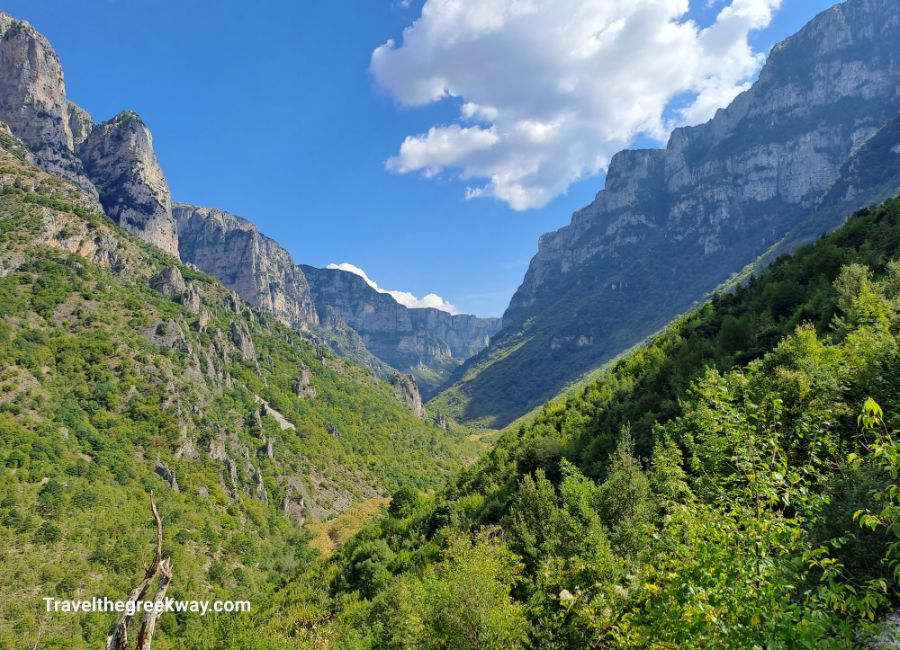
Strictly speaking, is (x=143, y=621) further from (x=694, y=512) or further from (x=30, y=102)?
(x=30, y=102)

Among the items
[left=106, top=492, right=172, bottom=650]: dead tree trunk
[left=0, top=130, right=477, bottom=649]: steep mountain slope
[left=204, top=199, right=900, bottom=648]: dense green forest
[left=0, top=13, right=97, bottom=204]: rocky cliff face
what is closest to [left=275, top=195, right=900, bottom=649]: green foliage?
[left=204, top=199, right=900, bottom=648]: dense green forest

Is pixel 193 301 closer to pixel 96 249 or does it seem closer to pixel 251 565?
pixel 96 249

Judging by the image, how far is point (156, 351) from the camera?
10456cm

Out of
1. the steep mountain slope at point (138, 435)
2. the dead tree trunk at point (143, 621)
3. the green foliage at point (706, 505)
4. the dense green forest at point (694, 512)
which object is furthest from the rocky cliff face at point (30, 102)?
the dead tree trunk at point (143, 621)

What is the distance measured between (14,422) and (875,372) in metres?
97.4

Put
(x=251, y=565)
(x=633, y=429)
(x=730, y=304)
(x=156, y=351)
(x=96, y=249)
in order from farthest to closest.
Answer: (x=96, y=249)
(x=156, y=351)
(x=251, y=565)
(x=730, y=304)
(x=633, y=429)

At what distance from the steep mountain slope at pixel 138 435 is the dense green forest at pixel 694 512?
71.1 ft

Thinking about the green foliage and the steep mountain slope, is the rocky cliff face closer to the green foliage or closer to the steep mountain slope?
the steep mountain slope

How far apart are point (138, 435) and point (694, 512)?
10041cm

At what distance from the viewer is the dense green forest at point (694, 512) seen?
274 inches

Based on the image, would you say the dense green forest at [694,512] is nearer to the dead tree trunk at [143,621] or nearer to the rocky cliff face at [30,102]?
the dead tree trunk at [143,621]

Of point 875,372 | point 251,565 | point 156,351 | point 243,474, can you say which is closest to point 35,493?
point 251,565

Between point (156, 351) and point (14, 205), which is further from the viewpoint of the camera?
point (14, 205)

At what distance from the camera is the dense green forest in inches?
274
